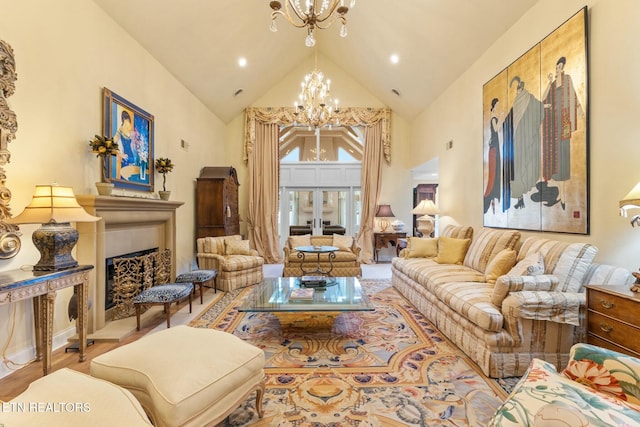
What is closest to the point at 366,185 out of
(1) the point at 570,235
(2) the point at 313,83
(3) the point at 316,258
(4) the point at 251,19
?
(3) the point at 316,258

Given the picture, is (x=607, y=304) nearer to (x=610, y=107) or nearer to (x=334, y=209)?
(x=610, y=107)

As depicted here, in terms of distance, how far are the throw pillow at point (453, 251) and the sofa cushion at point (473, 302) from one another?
106 centimetres

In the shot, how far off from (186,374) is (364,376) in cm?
134

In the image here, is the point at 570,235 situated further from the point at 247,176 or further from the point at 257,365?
the point at 247,176

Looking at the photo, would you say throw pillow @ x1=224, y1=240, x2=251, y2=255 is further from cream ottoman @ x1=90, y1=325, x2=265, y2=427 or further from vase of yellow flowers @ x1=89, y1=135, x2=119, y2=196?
cream ottoman @ x1=90, y1=325, x2=265, y2=427

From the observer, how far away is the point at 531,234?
3.27 metres

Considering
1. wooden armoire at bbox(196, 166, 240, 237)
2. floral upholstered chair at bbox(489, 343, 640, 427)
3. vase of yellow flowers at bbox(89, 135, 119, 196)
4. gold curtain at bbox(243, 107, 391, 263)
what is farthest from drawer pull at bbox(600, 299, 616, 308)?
gold curtain at bbox(243, 107, 391, 263)

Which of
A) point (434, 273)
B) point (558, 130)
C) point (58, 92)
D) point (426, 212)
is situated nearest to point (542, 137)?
point (558, 130)

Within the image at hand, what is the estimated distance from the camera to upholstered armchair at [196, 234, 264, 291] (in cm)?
460

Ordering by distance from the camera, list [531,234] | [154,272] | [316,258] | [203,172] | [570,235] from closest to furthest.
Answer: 1. [570,235]
2. [531,234]
3. [154,272]
4. [316,258]
5. [203,172]

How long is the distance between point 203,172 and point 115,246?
2.80 meters

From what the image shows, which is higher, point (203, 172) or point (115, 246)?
point (203, 172)

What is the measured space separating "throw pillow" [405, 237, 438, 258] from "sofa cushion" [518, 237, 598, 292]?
1.96m

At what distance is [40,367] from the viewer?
232 cm
